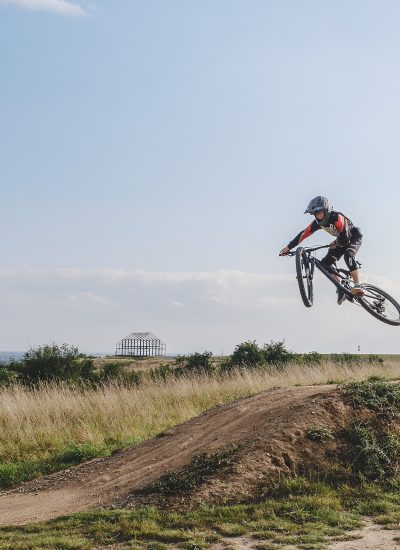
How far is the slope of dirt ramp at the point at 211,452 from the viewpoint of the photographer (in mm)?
10844

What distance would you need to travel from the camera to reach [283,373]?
2158 cm

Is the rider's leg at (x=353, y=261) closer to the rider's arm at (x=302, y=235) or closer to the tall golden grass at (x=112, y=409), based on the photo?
the rider's arm at (x=302, y=235)

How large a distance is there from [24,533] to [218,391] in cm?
1100

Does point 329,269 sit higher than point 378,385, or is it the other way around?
point 329,269

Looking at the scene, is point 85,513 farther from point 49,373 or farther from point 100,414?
point 49,373

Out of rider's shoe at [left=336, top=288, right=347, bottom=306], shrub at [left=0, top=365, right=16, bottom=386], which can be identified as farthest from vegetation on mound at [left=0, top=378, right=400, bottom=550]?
shrub at [left=0, top=365, right=16, bottom=386]

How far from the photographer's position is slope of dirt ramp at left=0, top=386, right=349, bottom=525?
10844 millimetres

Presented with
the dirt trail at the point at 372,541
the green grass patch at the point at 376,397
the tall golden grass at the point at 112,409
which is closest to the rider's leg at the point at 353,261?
the green grass patch at the point at 376,397

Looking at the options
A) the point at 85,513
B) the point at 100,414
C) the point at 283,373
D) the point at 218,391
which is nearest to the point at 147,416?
the point at 100,414

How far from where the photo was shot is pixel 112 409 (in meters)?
18.4

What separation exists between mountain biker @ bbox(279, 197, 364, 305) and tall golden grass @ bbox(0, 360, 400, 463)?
261 inches

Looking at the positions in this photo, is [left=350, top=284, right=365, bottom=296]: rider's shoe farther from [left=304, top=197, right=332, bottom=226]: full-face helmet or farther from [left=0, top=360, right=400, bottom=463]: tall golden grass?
[left=0, top=360, right=400, bottom=463]: tall golden grass

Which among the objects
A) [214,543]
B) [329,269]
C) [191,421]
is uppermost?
[329,269]

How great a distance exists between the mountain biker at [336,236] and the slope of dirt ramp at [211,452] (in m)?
2.20
